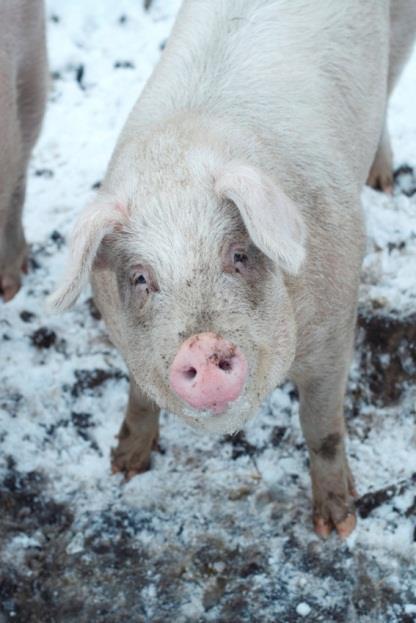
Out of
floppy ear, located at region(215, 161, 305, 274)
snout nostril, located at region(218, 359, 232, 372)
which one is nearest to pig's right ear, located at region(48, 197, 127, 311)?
floppy ear, located at region(215, 161, 305, 274)

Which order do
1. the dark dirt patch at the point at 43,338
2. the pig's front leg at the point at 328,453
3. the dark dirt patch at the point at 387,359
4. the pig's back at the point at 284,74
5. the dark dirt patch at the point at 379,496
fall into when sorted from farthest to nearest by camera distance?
1. the dark dirt patch at the point at 43,338
2. the dark dirt patch at the point at 387,359
3. the dark dirt patch at the point at 379,496
4. the pig's front leg at the point at 328,453
5. the pig's back at the point at 284,74

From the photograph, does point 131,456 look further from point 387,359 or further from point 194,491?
point 387,359

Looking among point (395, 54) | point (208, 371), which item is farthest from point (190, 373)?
point (395, 54)

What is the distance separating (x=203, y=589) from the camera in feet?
12.0

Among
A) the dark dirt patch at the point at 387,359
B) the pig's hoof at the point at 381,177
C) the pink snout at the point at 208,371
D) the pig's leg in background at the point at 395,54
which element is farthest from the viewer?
the pig's hoof at the point at 381,177

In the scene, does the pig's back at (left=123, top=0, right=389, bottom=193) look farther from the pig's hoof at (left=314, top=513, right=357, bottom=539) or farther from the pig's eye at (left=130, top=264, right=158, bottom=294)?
the pig's hoof at (left=314, top=513, right=357, bottom=539)

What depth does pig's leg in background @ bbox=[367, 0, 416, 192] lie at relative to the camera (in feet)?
12.9

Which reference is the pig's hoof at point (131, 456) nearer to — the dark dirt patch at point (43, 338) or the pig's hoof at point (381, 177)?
the dark dirt patch at point (43, 338)

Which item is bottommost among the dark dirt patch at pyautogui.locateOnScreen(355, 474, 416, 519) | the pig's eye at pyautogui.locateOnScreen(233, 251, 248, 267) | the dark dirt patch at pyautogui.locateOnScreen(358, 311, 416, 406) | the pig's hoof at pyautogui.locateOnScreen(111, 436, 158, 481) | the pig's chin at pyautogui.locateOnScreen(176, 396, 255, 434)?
the pig's hoof at pyautogui.locateOnScreen(111, 436, 158, 481)

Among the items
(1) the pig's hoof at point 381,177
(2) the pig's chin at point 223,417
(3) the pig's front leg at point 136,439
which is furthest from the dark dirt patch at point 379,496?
(1) the pig's hoof at point 381,177

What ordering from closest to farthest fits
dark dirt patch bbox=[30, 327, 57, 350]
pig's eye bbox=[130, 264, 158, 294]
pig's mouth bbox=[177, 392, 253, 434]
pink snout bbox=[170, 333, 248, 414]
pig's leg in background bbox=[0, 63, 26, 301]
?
pink snout bbox=[170, 333, 248, 414]
pig's mouth bbox=[177, 392, 253, 434]
pig's eye bbox=[130, 264, 158, 294]
pig's leg in background bbox=[0, 63, 26, 301]
dark dirt patch bbox=[30, 327, 57, 350]

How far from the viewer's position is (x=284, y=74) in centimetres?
332

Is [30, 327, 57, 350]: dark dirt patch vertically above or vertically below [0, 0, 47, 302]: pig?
below

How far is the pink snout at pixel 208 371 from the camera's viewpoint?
2.33 meters
